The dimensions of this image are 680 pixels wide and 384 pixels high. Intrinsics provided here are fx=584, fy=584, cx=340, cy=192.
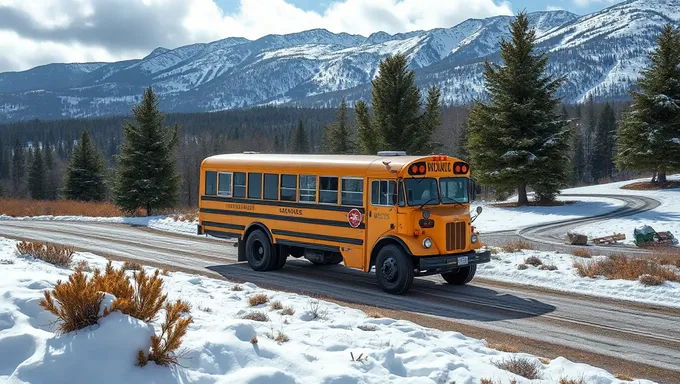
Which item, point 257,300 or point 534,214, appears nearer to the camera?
point 257,300

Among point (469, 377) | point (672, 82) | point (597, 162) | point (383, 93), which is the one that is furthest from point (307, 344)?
point (597, 162)

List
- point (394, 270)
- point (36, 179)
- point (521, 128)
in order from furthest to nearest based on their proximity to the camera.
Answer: point (36, 179), point (521, 128), point (394, 270)

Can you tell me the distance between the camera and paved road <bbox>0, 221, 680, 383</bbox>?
349 inches

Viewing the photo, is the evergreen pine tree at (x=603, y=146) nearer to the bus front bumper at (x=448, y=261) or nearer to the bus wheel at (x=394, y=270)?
the bus front bumper at (x=448, y=261)

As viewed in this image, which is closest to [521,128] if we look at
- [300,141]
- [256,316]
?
[256,316]

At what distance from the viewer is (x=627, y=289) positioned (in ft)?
42.3

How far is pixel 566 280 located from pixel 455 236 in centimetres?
330

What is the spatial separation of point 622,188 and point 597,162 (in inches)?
2177

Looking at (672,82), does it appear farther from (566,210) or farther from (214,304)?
(214,304)

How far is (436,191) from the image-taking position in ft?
43.4

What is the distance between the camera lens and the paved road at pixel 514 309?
29.1 ft

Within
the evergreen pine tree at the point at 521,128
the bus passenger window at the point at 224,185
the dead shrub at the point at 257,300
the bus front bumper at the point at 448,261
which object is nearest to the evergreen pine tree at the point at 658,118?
the evergreen pine tree at the point at 521,128

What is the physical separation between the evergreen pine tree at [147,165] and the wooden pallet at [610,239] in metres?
26.3

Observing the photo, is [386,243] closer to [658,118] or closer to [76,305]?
[76,305]
